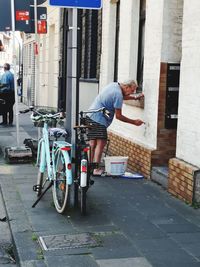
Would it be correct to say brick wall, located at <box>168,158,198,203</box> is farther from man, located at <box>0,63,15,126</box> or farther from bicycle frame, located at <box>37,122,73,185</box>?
man, located at <box>0,63,15,126</box>

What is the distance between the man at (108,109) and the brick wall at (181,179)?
4.42ft

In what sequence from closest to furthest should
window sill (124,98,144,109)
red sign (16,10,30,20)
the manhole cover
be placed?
the manhole cover → window sill (124,98,144,109) → red sign (16,10,30,20)

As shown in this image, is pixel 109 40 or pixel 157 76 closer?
pixel 157 76

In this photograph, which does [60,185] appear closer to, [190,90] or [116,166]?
[190,90]

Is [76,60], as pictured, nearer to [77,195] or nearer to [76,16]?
[76,16]

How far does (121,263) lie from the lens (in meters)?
5.00

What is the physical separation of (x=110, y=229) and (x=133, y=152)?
353 centimetres

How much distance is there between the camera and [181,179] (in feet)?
24.1

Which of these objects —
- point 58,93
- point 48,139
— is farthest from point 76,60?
point 58,93

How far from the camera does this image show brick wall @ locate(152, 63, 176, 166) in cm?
Result: 837

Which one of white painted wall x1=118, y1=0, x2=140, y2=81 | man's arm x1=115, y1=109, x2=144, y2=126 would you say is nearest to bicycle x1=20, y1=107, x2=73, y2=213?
man's arm x1=115, y1=109, x2=144, y2=126

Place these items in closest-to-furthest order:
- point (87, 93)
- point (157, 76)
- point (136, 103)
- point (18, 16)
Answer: point (157, 76)
point (136, 103)
point (18, 16)
point (87, 93)

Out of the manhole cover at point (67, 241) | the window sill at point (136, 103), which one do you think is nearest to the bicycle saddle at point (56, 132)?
the manhole cover at point (67, 241)

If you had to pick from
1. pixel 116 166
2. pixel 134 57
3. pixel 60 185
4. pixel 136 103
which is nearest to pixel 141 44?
pixel 134 57
